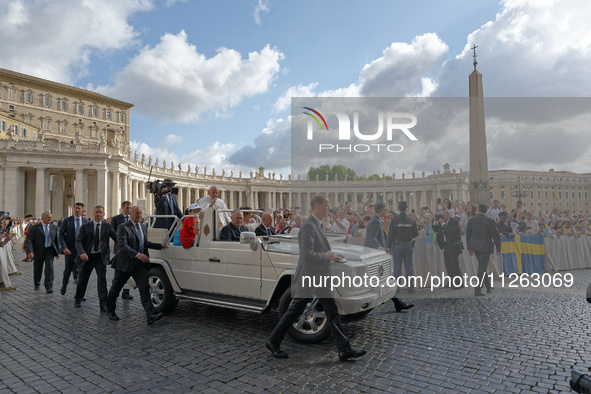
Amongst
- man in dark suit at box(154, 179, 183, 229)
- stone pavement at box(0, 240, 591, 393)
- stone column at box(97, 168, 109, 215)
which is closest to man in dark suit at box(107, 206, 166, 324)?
stone pavement at box(0, 240, 591, 393)

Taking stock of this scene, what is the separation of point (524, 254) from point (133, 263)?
38.9 feet

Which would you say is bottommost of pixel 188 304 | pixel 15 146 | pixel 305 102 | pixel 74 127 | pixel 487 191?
pixel 188 304

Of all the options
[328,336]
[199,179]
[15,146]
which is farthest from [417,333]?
[199,179]

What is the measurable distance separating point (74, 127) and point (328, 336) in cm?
8132

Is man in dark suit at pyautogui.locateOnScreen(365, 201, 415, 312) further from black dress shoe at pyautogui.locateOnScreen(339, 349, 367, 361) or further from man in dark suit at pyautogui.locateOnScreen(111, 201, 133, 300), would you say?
man in dark suit at pyautogui.locateOnScreen(111, 201, 133, 300)

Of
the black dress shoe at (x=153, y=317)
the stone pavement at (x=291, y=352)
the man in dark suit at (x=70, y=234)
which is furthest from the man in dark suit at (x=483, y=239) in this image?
the man in dark suit at (x=70, y=234)

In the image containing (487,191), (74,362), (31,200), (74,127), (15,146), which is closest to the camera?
(74,362)

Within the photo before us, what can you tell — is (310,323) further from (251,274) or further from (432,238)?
(432,238)

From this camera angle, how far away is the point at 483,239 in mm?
9586

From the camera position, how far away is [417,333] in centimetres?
623

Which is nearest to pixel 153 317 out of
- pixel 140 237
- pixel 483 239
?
pixel 140 237

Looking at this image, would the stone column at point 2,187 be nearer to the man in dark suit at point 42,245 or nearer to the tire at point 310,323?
the man in dark suit at point 42,245

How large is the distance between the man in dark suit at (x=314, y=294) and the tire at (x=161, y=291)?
10.4ft

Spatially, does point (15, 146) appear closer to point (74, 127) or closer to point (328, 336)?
point (74, 127)
